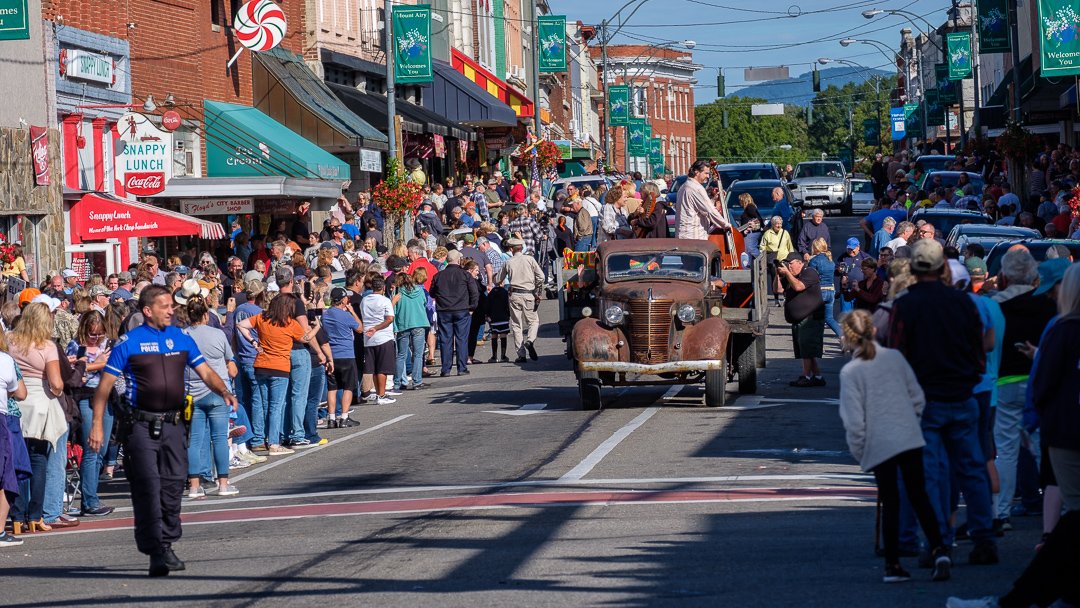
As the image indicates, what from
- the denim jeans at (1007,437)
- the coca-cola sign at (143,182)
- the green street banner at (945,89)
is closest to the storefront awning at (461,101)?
the coca-cola sign at (143,182)

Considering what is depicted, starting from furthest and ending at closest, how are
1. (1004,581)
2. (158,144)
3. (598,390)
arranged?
(158,144), (598,390), (1004,581)

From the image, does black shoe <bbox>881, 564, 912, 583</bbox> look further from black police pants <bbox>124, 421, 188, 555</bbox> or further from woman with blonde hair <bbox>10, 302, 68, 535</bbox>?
woman with blonde hair <bbox>10, 302, 68, 535</bbox>

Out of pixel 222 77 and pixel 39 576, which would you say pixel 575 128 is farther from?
pixel 39 576

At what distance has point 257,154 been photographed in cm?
3103

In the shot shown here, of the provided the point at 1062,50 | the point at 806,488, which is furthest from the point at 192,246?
the point at 806,488

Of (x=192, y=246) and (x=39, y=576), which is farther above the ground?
(x=192, y=246)

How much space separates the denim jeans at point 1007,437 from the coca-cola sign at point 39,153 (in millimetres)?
16909

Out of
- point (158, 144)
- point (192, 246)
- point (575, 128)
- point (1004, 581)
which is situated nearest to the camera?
point (1004, 581)

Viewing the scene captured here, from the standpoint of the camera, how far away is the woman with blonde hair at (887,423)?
358 inches

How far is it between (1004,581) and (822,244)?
566 inches

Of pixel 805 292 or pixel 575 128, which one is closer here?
pixel 805 292

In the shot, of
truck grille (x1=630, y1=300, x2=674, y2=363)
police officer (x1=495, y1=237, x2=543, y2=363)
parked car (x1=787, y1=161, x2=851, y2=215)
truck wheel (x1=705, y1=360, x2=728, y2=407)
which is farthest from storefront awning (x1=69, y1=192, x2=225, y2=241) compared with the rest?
parked car (x1=787, y1=161, x2=851, y2=215)

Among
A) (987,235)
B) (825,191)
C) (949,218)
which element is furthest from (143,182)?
(825,191)

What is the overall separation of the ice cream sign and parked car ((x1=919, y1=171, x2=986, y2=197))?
19135 millimetres
